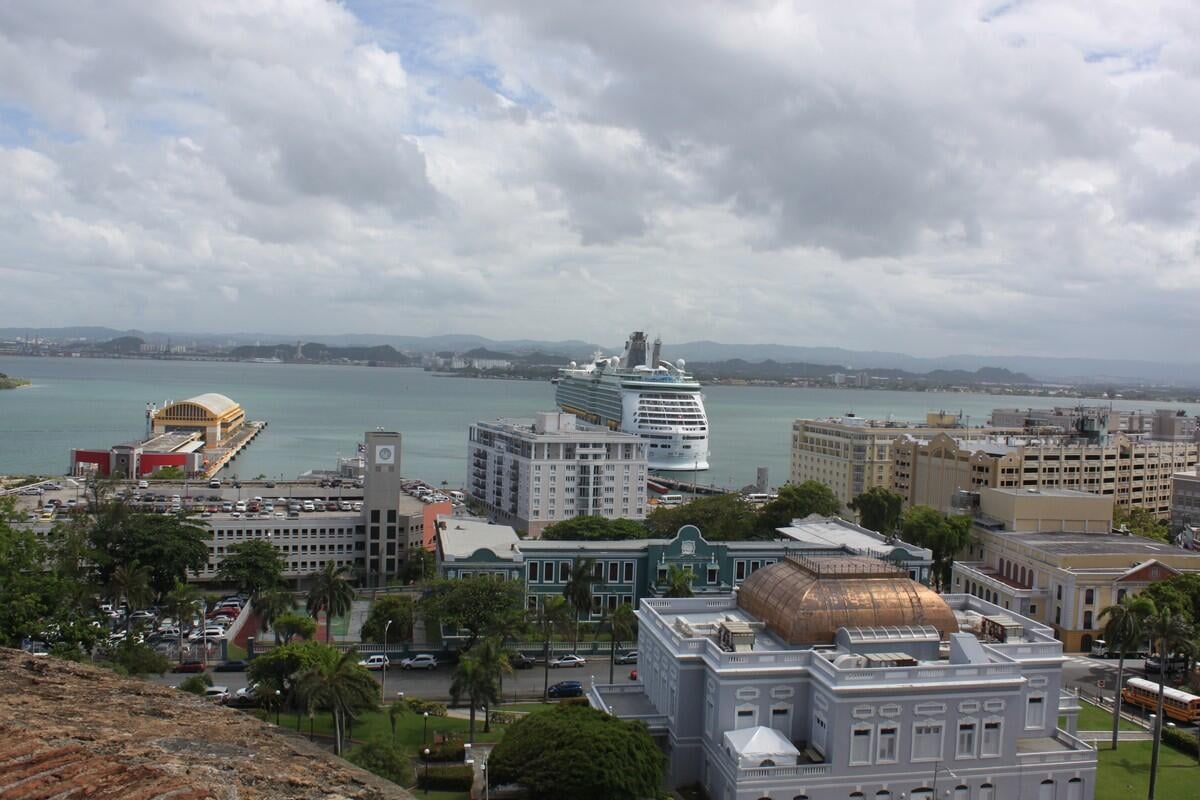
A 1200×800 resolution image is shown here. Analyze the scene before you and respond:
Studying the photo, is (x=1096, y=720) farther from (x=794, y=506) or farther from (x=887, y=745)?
(x=794, y=506)

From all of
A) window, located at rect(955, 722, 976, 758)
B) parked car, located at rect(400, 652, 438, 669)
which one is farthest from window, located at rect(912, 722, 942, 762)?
parked car, located at rect(400, 652, 438, 669)

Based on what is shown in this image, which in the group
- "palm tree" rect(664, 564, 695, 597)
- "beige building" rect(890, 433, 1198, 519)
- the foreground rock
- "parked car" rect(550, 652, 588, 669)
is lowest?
"parked car" rect(550, 652, 588, 669)

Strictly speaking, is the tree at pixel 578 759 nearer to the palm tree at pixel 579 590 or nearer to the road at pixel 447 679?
the road at pixel 447 679

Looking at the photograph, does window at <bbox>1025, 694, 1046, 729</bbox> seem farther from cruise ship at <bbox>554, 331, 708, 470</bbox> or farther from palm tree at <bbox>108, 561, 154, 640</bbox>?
cruise ship at <bbox>554, 331, 708, 470</bbox>

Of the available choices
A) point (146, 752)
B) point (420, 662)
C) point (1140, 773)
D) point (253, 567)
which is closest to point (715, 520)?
point (420, 662)

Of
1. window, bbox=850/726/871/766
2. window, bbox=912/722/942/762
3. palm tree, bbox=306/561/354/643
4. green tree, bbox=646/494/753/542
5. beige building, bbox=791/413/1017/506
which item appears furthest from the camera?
beige building, bbox=791/413/1017/506

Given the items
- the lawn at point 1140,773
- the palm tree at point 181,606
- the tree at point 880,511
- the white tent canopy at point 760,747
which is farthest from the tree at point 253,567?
the tree at point 880,511

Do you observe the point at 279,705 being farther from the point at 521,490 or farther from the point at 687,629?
the point at 521,490
